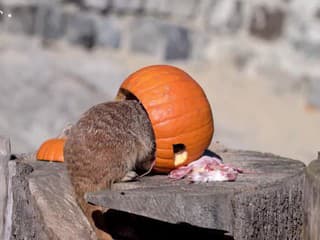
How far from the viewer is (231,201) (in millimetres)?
3490

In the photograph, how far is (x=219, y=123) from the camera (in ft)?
23.8

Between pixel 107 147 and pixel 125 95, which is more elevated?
pixel 125 95

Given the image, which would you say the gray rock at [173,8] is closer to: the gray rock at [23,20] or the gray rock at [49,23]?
the gray rock at [49,23]

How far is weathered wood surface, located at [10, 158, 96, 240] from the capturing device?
11.8 feet


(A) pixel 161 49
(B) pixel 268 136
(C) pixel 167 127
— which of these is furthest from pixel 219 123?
(C) pixel 167 127

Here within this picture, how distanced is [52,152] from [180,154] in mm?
539

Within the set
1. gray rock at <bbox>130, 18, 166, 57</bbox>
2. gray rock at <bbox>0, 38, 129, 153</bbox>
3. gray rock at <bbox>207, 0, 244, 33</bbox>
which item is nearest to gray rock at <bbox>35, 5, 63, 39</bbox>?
gray rock at <bbox>0, 38, 129, 153</bbox>

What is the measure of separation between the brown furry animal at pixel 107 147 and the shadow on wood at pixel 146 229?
0.06 meters

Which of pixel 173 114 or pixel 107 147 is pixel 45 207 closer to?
pixel 107 147

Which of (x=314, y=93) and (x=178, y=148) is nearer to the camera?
(x=178, y=148)

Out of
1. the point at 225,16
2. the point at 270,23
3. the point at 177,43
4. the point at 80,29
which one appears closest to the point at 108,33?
the point at 80,29

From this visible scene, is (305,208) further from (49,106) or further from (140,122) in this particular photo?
(49,106)

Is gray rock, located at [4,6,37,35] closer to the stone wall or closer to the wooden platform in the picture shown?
the stone wall

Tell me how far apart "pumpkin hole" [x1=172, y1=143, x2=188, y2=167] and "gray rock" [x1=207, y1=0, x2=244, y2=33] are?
4.18 meters
